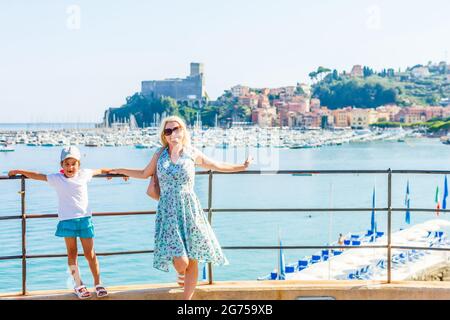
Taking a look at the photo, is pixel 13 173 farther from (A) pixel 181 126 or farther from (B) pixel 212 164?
(B) pixel 212 164

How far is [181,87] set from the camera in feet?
487

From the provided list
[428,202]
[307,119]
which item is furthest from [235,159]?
[307,119]

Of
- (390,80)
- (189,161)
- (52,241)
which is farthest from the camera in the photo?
(390,80)

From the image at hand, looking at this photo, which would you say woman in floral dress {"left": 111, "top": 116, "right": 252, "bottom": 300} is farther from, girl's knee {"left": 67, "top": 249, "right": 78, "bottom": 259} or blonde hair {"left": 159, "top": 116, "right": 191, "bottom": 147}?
girl's knee {"left": 67, "top": 249, "right": 78, "bottom": 259}

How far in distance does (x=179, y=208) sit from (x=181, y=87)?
146 meters

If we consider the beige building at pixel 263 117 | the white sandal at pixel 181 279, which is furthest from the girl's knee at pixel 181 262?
the beige building at pixel 263 117

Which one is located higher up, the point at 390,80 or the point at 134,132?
the point at 390,80

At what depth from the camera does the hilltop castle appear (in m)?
146

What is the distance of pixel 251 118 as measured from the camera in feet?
452

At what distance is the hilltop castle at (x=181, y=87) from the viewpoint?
479ft

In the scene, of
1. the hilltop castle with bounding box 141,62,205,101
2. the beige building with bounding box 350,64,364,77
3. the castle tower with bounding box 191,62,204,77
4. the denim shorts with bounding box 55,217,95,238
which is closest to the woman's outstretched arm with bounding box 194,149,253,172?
the denim shorts with bounding box 55,217,95,238
